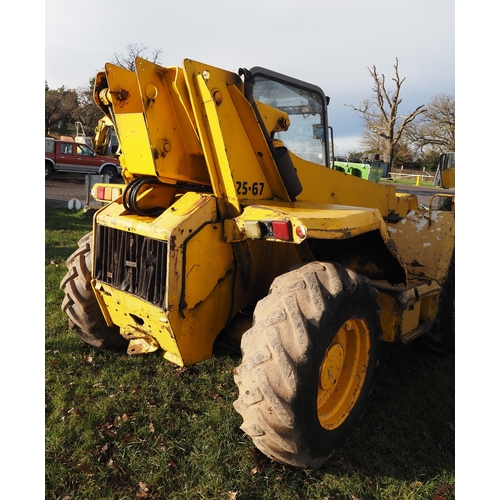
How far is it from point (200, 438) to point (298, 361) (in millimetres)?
1122

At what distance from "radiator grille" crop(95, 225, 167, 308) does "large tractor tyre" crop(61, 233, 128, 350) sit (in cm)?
43

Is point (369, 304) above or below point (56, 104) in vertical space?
below

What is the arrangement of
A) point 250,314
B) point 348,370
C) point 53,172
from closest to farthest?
point 348,370 → point 250,314 → point 53,172

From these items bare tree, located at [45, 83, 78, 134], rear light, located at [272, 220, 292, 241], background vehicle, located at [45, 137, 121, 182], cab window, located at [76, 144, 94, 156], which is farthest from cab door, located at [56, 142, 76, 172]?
rear light, located at [272, 220, 292, 241]

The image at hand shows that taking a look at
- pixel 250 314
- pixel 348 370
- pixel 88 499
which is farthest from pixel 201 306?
pixel 88 499

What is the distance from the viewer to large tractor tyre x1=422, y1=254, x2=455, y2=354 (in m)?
4.37

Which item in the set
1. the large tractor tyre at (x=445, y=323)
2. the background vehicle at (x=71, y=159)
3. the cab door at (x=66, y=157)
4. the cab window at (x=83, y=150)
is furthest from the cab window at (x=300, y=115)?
the cab window at (x=83, y=150)

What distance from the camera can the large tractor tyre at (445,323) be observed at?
4.37m

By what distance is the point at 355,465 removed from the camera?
291 cm

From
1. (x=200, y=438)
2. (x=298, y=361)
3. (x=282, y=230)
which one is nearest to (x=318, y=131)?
(x=282, y=230)

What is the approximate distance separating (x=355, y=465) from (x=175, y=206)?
6.80 feet

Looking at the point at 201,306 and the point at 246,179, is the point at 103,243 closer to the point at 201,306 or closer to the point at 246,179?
the point at 201,306

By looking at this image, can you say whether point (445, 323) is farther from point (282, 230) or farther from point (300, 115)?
point (282, 230)

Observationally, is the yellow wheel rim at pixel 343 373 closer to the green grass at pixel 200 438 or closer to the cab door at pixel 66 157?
the green grass at pixel 200 438
